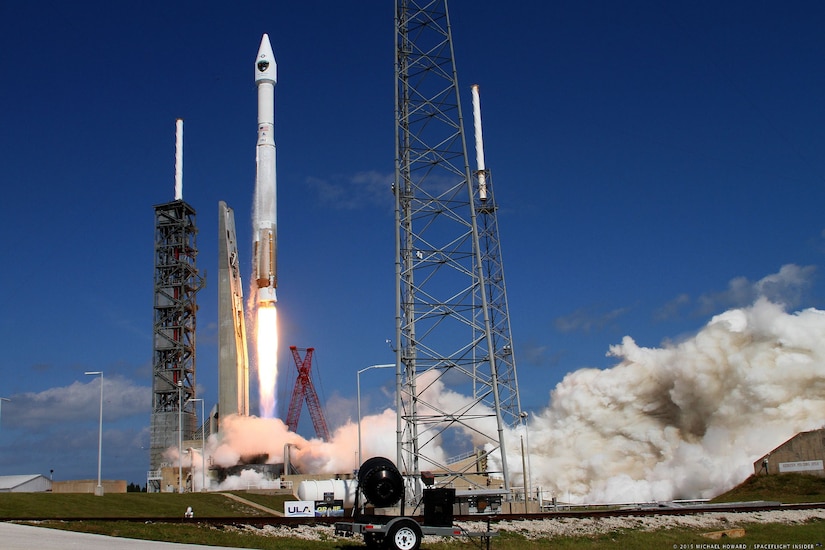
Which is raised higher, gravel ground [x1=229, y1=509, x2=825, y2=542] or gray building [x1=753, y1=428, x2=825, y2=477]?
gray building [x1=753, y1=428, x2=825, y2=477]

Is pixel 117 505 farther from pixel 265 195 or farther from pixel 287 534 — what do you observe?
pixel 265 195

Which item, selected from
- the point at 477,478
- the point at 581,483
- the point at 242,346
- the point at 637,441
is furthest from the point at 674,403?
the point at 242,346

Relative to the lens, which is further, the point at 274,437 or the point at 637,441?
the point at 274,437

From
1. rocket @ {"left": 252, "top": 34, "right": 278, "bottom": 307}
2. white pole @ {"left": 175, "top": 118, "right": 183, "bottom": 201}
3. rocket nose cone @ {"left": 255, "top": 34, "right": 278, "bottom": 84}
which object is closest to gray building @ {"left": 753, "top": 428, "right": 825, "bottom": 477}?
rocket @ {"left": 252, "top": 34, "right": 278, "bottom": 307}

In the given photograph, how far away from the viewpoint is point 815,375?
62.9m

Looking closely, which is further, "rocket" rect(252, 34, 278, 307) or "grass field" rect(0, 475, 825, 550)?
"rocket" rect(252, 34, 278, 307)

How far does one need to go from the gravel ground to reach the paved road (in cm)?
599

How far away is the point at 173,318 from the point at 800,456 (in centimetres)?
6199

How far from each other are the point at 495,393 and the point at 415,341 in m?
4.89

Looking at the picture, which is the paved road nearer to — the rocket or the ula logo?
the ula logo

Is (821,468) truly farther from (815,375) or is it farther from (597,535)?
(597,535)

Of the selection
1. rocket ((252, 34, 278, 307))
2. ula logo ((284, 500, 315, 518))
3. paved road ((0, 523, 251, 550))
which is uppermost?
rocket ((252, 34, 278, 307))

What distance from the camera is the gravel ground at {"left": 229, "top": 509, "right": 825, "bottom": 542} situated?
2917 cm

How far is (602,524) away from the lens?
33438 mm
